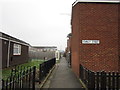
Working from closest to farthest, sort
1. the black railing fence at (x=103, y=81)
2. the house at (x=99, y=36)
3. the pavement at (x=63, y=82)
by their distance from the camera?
the black railing fence at (x=103, y=81) < the pavement at (x=63, y=82) < the house at (x=99, y=36)

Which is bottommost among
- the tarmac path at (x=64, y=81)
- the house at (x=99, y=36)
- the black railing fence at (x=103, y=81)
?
the tarmac path at (x=64, y=81)

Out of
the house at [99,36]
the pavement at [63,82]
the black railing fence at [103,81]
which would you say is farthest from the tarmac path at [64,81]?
the black railing fence at [103,81]

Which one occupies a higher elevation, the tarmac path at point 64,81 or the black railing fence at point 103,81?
the black railing fence at point 103,81

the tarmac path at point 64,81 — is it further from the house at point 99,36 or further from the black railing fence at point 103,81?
the black railing fence at point 103,81

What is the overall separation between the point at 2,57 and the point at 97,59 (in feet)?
29.8

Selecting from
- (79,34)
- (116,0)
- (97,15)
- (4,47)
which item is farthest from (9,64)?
(116,0)

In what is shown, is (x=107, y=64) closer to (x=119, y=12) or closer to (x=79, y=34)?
(x=79, y=34)

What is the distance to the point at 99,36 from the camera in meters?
13.8

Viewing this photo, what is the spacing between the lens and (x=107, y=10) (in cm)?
1390

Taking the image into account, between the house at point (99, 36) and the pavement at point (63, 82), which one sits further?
the house at point (99, 36)

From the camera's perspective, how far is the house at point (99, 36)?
13.6 metres

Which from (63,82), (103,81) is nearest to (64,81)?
(63,82)

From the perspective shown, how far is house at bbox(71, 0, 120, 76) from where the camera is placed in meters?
13.6

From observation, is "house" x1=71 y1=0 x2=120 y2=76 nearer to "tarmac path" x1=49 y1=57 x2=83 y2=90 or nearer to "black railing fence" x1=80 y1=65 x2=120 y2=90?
"tarmac path" x1=49 y1=57 x2=83 y2=90
